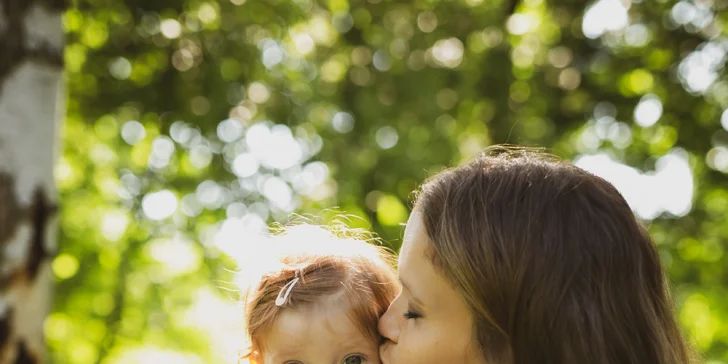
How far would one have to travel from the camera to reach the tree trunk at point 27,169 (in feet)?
10.5

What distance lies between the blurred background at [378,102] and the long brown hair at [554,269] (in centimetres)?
290

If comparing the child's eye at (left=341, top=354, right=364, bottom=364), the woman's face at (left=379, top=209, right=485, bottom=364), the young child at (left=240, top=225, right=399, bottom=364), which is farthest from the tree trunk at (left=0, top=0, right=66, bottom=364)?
the woman's face at (left=379, top=209, right=485, bottom=364)

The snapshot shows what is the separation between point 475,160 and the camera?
6.49ft

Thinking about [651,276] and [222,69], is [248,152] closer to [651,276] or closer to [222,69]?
[222,69]

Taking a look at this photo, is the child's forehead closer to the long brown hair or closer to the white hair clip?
the white hair clip

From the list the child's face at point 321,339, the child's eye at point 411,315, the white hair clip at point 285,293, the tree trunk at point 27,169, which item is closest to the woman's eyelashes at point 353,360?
the child's face at point 321,339

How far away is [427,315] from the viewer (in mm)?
1809

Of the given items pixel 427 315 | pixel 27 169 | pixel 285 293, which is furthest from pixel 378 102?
pixel 427 315

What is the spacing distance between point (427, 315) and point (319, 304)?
1.30 feet

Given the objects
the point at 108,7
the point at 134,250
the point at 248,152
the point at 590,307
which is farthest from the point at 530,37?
the point at 590,307

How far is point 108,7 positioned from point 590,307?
12.9 feet

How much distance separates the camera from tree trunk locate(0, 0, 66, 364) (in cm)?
320

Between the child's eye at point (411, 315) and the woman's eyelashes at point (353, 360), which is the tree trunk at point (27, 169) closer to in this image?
the woman's eyelashes at point (353, 360)

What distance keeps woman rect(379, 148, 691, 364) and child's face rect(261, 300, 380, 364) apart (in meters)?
0.22
